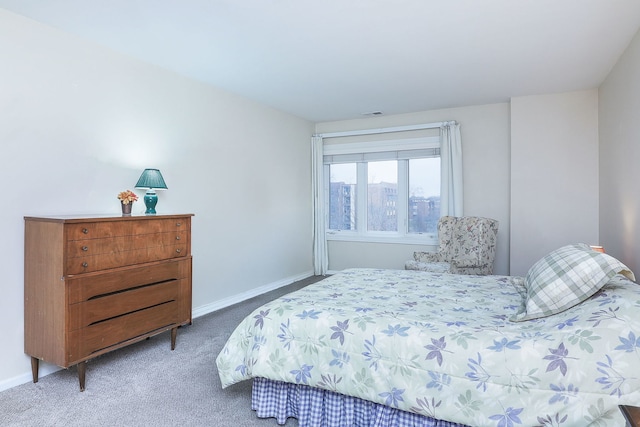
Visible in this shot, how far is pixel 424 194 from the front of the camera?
5.36 m

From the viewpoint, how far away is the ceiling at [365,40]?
7.99 feet

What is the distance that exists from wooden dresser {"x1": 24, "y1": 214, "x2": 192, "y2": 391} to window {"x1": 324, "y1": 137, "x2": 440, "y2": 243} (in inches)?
134

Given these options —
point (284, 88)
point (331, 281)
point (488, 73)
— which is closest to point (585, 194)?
point (488, 73)

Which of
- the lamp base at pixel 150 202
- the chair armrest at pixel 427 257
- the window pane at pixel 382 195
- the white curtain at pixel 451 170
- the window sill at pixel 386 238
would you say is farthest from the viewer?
the window pane at pixel 382 195

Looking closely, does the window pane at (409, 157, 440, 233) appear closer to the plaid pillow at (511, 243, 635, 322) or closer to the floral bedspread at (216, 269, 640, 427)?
the floral bedspread at (216, 269, 640, 427)

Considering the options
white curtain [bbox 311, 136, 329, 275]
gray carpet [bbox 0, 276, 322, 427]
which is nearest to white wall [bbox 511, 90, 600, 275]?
white curtain [bbox 311, 136, 329, 275]

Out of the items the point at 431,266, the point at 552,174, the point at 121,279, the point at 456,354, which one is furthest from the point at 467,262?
the point at 121,279

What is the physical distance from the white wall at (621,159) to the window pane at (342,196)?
10.4ft

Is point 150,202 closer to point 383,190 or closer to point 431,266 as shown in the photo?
point 431,266

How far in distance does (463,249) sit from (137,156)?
366 centimetres

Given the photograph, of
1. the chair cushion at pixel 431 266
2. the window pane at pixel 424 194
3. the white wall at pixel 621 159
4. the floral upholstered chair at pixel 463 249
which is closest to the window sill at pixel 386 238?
the window pane at pixel 424 194

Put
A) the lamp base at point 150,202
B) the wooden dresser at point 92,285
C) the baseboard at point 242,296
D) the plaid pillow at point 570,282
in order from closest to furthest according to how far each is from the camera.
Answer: the plaid pillow at point 570,282 < the wooden dresser at point 92,285 < the lamp base at point 150,202 < the baseboard at point 242,296

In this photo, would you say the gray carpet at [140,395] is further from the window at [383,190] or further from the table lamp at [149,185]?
the window at [383,190]

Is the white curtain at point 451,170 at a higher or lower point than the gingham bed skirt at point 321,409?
higher
